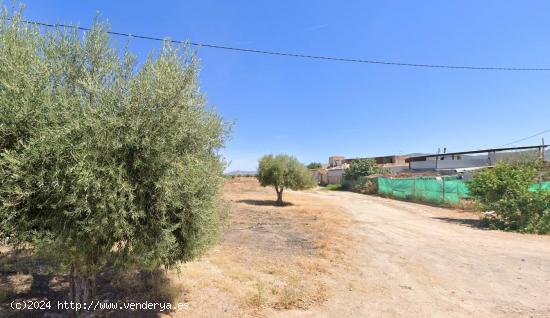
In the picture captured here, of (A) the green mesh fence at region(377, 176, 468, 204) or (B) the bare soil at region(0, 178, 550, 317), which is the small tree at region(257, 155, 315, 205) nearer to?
(A) the green mesh fence at region(377, 176, 468, 204)

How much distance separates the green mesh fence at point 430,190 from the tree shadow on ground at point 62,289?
2023 centimetres

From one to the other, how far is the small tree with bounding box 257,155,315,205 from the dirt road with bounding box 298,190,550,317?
13753 millimetres

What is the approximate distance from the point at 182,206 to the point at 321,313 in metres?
3.05

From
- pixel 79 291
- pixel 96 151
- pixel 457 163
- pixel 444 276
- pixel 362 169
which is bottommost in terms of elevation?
pixel 444 276

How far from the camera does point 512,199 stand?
15289 millimetres

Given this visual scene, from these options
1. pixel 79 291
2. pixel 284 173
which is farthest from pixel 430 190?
pixel 79 291

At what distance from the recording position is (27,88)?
418cm

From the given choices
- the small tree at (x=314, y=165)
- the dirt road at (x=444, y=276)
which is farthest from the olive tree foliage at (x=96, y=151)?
the small tree at (x=314, y=165)

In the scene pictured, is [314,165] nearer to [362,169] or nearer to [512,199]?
[362,169]

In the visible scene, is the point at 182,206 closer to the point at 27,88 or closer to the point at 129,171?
the point at 129,171

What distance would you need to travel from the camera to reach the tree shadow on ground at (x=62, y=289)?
5.68 meters

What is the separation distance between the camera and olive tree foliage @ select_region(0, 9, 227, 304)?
406 cm

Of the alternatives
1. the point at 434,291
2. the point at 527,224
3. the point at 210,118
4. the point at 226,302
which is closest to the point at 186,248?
the point at 226,302

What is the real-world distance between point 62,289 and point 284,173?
2188 centimetres
